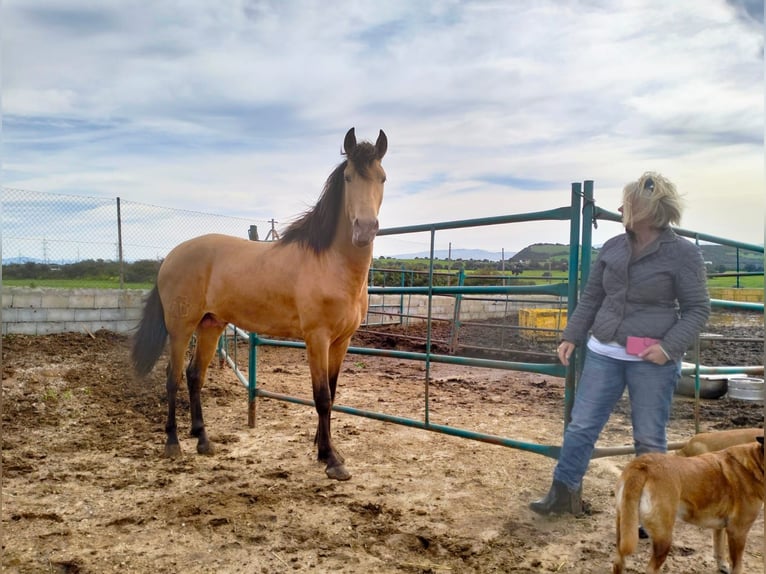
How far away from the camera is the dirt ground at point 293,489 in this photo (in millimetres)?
2137

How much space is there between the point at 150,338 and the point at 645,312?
331 centimetres

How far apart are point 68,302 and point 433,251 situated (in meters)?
6.09

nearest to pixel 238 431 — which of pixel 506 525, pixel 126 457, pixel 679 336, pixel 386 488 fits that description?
pixel 126 457

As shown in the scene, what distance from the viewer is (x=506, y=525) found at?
239 cm

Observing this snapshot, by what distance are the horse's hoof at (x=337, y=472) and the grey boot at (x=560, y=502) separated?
1008mm

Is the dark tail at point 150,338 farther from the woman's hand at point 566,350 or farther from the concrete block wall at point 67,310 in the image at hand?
the concrete block wall at point 67,310

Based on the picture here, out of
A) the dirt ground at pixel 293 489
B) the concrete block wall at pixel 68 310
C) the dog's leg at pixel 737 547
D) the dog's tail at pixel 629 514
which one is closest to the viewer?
the dog's tail at pixel 629 514

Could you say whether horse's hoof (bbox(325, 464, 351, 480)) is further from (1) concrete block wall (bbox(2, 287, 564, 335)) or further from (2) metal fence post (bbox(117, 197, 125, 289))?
(2) metal fence post (bbox(117, 197, 125, 289))

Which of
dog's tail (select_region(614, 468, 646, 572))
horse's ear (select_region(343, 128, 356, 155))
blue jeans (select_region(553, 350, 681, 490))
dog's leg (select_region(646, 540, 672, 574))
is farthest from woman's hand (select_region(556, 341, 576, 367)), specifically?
horse's ear (select_region(343, 128, 356, 155))

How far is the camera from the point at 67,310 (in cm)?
732

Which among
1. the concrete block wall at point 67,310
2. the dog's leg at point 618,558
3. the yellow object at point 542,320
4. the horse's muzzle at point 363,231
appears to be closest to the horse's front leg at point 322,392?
the horse's muzzle at point 363,231

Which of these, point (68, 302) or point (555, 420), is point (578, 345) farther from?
point (68, 302)

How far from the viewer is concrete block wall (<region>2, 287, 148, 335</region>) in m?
6.98

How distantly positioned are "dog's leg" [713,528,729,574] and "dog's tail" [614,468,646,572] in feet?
1.63
